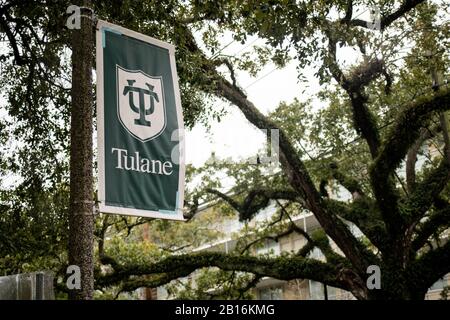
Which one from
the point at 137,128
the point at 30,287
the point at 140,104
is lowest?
the point at 30,287

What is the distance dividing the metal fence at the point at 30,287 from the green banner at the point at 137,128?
74 cm

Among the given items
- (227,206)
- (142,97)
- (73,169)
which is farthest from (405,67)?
(73,169)

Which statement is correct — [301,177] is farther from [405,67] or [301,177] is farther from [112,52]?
[112,52]

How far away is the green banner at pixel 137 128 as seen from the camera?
543 cm

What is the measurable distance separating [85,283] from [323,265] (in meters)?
11.0

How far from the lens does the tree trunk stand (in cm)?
502

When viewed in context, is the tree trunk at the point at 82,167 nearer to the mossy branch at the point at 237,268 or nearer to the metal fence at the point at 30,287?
the metal fence at the point at 30,287

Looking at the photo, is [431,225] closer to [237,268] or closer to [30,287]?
[237,268]

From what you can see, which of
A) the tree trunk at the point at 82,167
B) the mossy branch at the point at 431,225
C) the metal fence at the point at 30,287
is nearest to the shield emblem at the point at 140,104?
the tree trunk at the point at 82,167

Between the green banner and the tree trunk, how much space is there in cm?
11

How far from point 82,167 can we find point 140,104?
0.95 m

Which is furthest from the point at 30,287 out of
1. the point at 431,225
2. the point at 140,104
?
the point at 431,225

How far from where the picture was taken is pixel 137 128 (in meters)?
5.77
